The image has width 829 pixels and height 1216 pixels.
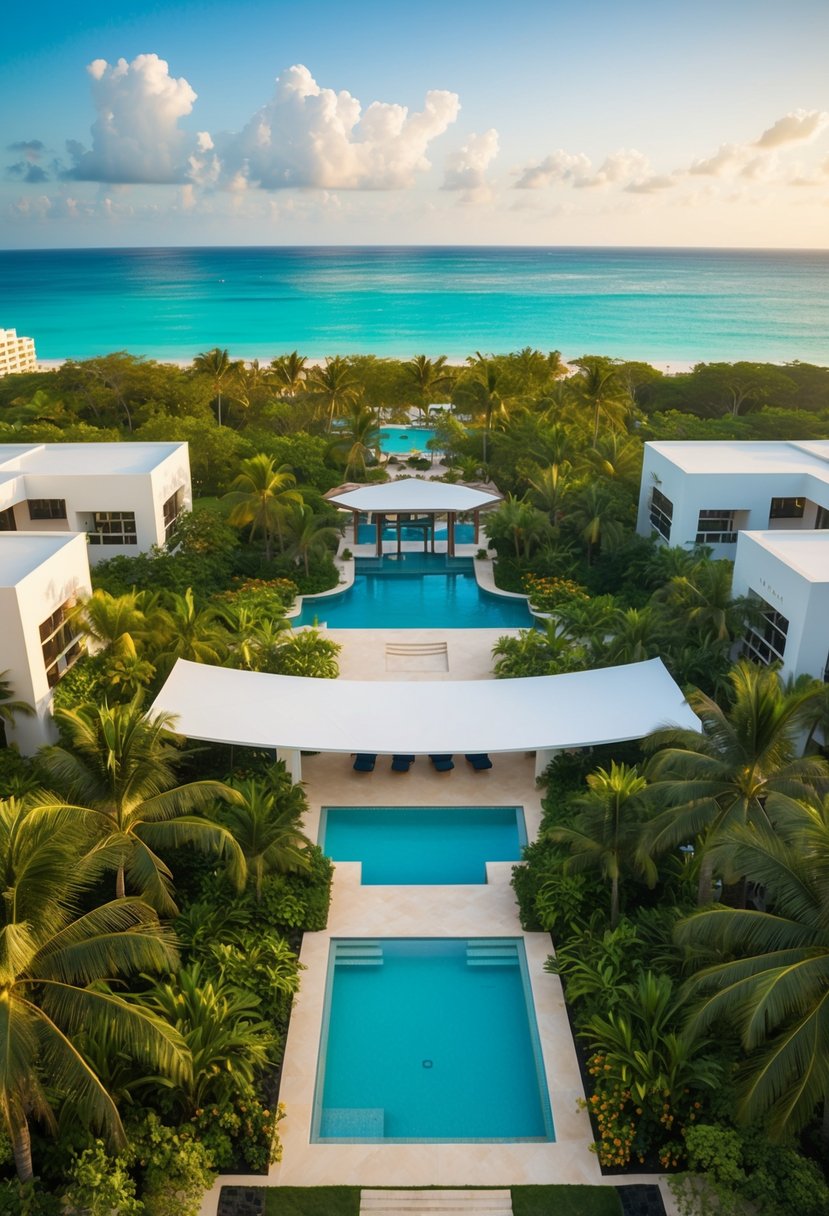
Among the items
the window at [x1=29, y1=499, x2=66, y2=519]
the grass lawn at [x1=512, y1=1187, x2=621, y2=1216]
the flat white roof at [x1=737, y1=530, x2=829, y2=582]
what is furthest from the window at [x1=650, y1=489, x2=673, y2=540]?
the grass lawn at [x1=512, y1=1187, x2=621, y2=1216]

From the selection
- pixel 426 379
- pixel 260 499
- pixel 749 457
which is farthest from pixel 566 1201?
pixel 426 379

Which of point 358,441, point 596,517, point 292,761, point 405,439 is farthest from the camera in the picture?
point 405,439

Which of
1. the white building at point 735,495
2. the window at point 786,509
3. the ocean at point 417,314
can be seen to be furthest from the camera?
the ocean at point 417,314

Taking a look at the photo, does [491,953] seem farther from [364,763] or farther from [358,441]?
[358,441]

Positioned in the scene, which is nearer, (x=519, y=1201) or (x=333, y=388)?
(x=519, y=1201)

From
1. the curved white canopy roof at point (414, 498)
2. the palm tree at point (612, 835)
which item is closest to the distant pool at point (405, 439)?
the curved white canopy roof at point (414, 498)

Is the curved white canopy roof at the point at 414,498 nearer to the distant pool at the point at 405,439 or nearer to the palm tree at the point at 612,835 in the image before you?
the distant pool at the point at 405,439
